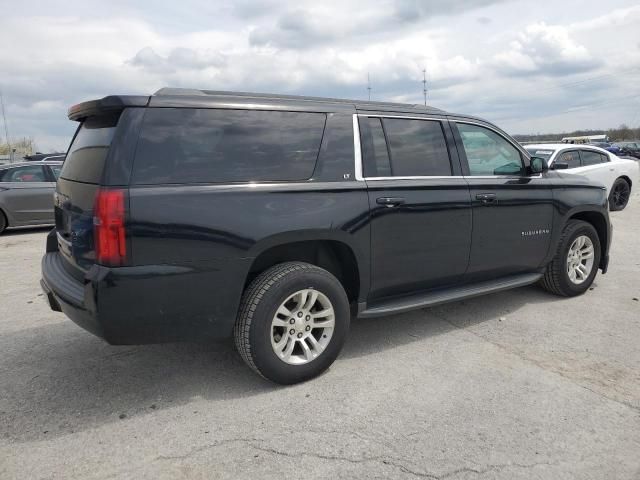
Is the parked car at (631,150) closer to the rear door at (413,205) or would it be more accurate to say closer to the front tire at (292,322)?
the rear door at (413,205)

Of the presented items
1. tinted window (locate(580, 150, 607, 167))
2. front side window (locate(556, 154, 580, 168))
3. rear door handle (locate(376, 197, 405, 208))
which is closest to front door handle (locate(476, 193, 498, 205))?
rear door handle (locate(376, 197, 405, 208))

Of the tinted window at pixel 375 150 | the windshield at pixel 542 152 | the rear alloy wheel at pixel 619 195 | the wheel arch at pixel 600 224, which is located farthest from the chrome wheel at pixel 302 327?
the rear alloy wheel at pixel 619 195

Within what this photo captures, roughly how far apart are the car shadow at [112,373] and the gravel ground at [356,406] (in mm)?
13

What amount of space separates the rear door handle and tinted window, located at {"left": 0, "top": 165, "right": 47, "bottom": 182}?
931cm

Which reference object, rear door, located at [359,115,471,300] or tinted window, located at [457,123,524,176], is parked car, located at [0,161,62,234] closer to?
rear door, located at [359,115,471,300]

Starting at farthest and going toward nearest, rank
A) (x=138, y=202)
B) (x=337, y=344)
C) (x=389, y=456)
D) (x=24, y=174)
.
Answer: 1. (x=24, y=174)
2. (x=337, y=344)
3. (x=138, y=202)
4. (x=389, y=456)

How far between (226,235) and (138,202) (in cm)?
53

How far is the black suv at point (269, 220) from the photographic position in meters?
2.94

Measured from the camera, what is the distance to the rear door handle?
3.74 meters

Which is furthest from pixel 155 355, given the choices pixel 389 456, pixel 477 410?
pixel 477 410

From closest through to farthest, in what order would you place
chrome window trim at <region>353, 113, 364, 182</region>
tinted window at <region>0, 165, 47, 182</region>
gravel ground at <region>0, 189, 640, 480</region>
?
gravel ground at <region>0, 189, 640, 480</region> < chrome window trim at <region>353, 113, 364, 182</region> < tinted window at <region>0, 165, 47, 182</region>

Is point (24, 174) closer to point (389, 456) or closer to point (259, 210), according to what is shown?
point (259, 210)

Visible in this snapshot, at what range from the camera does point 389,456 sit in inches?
106

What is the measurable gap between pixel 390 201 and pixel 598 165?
32.9ft
